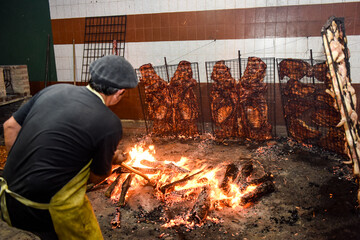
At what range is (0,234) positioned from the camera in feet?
13.9

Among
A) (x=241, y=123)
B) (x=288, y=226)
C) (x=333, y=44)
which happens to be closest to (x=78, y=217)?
(x=288, y=226)

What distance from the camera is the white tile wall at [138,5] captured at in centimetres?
770

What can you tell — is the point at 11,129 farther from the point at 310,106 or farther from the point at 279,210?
the point at 310,106

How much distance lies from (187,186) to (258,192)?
1.22 m

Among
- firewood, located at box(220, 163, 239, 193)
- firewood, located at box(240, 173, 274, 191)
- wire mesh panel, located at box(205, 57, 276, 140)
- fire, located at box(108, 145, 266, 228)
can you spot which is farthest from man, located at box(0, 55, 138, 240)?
wire mesh panel, located at box(205, 57, 276, 140)

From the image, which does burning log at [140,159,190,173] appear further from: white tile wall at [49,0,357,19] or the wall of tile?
white tile wall at [49,0,357,19]

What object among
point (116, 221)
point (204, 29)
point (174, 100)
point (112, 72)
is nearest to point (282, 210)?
point (116, 221)

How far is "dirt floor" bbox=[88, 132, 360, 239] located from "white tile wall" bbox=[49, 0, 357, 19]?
13.9 ft

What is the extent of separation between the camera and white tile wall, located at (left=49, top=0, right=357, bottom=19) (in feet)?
25.2

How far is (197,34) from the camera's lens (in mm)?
8297

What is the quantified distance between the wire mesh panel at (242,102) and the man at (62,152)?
4.71m

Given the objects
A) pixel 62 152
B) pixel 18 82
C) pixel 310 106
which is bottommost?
pixel 310 106

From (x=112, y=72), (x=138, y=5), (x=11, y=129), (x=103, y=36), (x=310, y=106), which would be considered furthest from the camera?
(x=103, y=36)

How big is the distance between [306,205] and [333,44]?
2691 mm
